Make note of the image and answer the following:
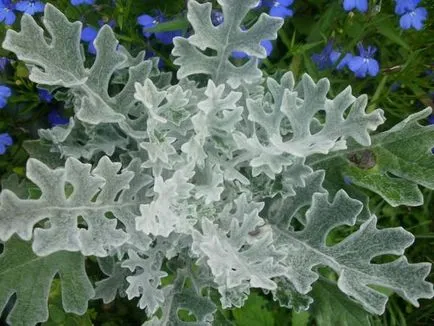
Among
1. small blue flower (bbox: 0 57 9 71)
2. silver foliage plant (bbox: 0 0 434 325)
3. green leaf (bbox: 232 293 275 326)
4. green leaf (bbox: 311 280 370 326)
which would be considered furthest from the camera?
green leaf (bbox: 232 293 275 326)

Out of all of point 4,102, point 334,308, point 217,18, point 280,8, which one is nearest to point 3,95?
point 4,102

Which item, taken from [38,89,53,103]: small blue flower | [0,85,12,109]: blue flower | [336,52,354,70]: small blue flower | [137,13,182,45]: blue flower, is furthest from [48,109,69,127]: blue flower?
[336,52,354,70]: small blue flower

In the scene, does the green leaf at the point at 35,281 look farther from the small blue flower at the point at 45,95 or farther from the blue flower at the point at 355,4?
the blue flower at the point at 355,4

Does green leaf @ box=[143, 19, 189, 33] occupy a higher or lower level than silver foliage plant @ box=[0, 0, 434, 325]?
higher

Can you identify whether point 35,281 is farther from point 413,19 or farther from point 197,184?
point 413,19

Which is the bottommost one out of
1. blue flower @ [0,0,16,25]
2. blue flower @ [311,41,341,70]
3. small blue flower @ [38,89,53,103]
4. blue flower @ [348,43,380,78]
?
small blue flower @ [38,89,53,103]

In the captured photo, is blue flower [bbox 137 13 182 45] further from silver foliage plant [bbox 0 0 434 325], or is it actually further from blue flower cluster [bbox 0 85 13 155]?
blue flower cluster [bbox 0 85 13 155]

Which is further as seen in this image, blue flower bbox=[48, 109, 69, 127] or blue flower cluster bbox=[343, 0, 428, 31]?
blue flower bbox=[48, 109, 69, 127]
